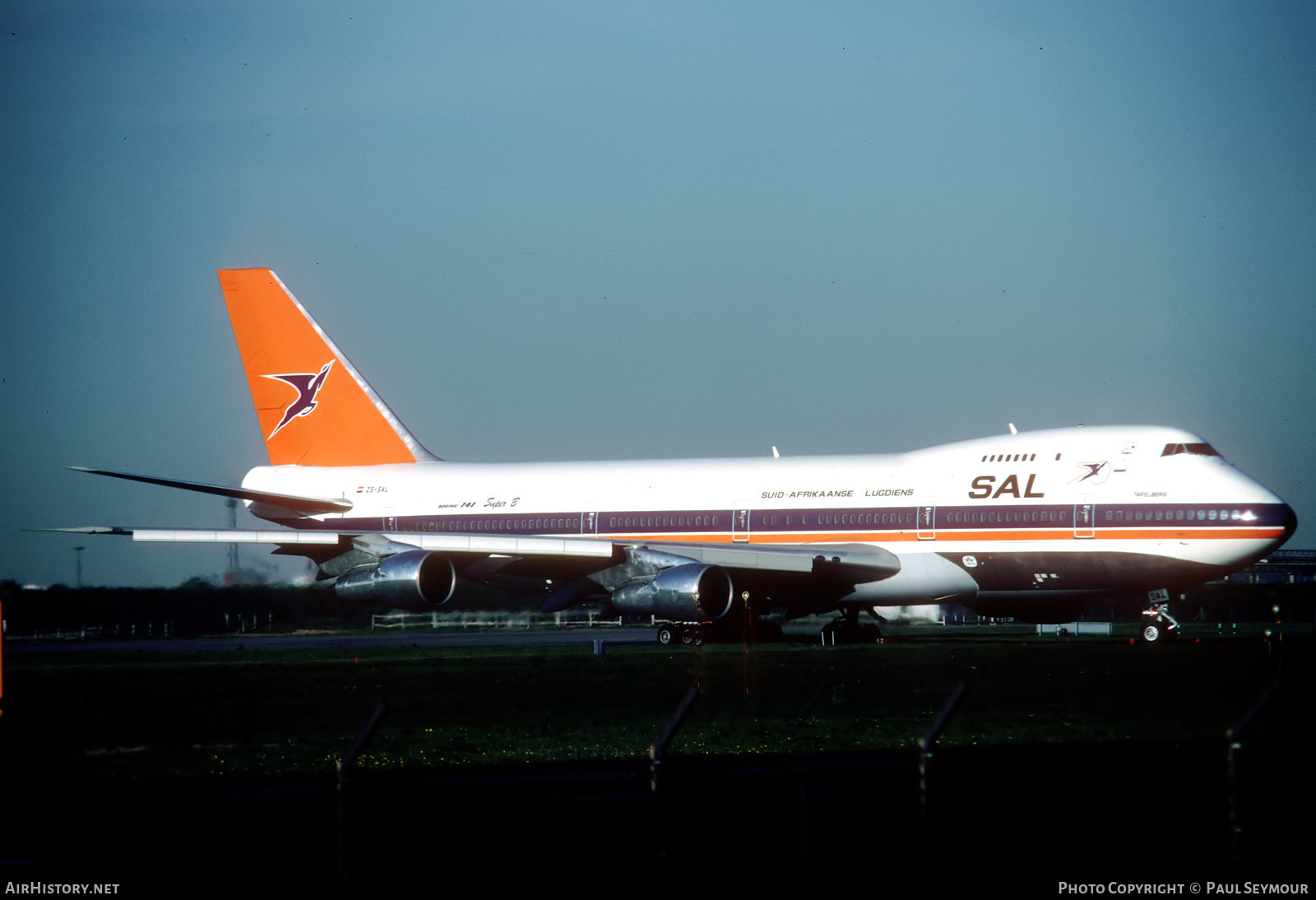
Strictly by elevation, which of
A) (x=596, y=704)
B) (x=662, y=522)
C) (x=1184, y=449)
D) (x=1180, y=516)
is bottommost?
(x=596, y=704)

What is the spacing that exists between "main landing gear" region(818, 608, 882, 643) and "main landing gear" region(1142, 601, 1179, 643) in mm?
6337

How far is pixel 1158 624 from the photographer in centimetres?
3228

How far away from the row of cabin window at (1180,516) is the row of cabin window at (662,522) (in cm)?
964

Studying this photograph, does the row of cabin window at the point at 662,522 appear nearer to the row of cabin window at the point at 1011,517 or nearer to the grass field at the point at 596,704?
the row of cabin window at the point at 1011,517

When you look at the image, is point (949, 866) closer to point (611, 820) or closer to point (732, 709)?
point (611, 820)

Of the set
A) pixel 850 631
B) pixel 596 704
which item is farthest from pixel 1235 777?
pixel 850 631

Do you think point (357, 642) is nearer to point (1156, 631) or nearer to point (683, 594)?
point (683, 594)

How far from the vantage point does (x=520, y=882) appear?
413 inches

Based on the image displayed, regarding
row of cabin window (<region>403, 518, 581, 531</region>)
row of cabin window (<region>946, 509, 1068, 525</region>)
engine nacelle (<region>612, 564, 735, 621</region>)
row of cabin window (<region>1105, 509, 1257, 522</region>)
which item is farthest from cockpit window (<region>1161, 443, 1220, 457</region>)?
row of cabin window (<region>403, 518, 581, 531</region>)

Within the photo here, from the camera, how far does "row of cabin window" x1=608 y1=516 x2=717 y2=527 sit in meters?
37.1

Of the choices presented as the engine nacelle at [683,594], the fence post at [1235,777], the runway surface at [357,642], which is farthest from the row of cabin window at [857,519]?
the fence post at [1235,777]

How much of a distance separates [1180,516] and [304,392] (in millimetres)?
24449

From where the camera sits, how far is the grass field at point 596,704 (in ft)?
59.0

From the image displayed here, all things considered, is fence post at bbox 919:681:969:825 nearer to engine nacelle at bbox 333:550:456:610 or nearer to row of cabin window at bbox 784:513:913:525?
row of cabin window at bbox 784:513:913:525
